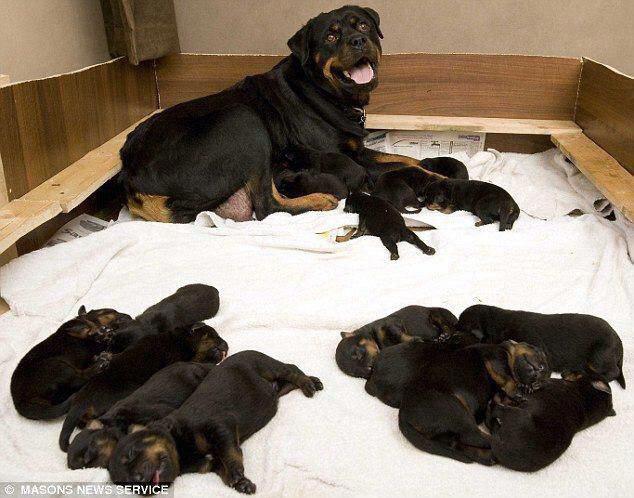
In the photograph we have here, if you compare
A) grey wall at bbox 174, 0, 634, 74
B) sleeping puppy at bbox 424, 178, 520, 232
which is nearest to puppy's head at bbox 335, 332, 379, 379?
sleeping puppy at bbox 424, 178, 520, 232

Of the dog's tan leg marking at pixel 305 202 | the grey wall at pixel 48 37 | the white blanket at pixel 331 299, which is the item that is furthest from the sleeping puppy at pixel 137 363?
the grey wall at pixel 48 37

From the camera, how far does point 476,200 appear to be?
109 inches

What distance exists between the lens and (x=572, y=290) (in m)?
2.20

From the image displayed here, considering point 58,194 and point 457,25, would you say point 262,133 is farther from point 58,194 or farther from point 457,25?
point 457,25

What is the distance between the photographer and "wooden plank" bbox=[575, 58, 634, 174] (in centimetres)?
281

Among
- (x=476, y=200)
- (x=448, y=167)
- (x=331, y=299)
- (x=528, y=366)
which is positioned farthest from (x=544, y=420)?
(x=448, y=167)

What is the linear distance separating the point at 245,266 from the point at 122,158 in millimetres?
954

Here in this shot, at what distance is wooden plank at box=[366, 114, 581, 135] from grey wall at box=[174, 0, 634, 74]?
0.62m

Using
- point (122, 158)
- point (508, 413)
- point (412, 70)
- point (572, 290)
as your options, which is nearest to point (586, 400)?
point (508, 413)

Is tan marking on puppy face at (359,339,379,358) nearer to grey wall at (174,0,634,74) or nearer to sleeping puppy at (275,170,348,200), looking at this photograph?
sleeping puppy at (275,170,348,200)

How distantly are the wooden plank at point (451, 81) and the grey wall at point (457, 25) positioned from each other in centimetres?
41

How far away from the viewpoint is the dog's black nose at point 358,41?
2.95 meters

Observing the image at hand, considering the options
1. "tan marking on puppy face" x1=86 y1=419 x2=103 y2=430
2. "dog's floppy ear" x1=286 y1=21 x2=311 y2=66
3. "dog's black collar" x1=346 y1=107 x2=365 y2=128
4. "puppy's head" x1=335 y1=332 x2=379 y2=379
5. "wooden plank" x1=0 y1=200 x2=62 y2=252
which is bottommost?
"puppy's head" x1=335 y1=332 x2=379 y2=379

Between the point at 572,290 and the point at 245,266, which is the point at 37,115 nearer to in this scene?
the point at 245,266
